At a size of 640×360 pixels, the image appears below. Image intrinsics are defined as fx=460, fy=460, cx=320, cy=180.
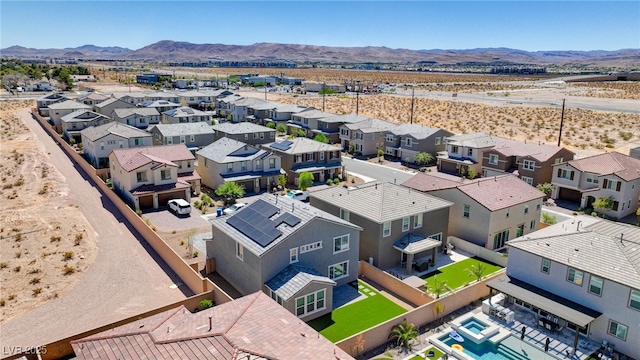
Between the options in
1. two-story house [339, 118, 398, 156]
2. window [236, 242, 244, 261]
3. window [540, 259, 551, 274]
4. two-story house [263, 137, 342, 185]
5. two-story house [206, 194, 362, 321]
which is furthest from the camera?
two-story house [339, 118, 398, 156]

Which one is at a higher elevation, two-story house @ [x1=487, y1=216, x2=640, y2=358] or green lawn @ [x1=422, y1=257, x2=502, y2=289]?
two-story house @ [x1=487, y1=216, x2=640, y2=358]

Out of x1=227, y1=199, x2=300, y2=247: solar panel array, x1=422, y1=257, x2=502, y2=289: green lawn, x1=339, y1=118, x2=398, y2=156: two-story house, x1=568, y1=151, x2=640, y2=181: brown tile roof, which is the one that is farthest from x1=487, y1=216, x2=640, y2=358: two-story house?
x1=339, y1=118, x2=398, y2=156: two-story house

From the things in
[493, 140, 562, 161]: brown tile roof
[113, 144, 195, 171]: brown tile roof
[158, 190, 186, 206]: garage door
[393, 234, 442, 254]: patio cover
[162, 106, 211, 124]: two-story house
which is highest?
[162, 106, 211, 124]: two-story house

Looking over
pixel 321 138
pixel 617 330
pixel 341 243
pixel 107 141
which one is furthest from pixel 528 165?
pixel 107 141

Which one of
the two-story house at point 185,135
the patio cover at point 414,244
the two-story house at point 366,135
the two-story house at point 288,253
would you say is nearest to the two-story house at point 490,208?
the patio cover at point 414,244

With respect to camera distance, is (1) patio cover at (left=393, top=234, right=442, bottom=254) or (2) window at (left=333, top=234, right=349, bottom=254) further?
(1) patio cover at (left=393, top=234, right=442, bottom=254)

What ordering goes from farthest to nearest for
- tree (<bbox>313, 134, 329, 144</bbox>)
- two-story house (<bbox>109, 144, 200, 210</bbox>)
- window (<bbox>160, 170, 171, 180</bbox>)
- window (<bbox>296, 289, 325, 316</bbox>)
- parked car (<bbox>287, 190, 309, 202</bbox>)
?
tree (<bbox>313, 134, 329, 144</bbox>) → parked car (<bbox>287, 190, 309, 202</bbox>) → window (<bbox>160, 170, 171, 180</bbox>) → two-story house (<bbox>109, 144, 200, 210</bbox>) → window (<bbox>296, 289, 325, 316</bbox>)

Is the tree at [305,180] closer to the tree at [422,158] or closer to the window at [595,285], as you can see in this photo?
the tree at [422,158]

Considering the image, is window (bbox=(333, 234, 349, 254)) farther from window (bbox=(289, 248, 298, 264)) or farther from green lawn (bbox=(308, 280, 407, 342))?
green lawn (bbox=(308, 280, 407, 342))
